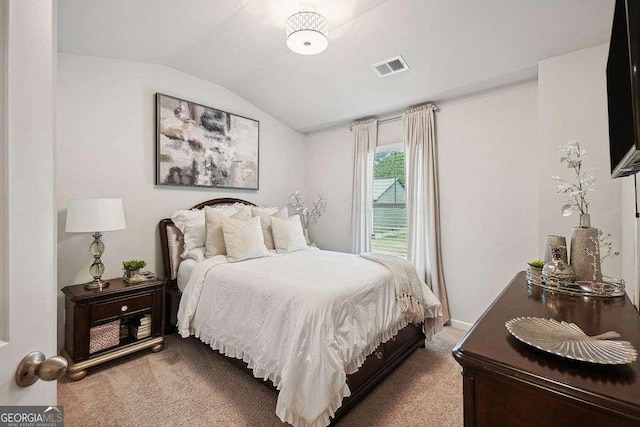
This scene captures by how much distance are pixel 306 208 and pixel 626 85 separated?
3.81 meters

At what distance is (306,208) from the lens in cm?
455

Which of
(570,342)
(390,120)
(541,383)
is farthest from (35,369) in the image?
(390,120)

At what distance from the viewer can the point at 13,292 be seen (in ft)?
1.83

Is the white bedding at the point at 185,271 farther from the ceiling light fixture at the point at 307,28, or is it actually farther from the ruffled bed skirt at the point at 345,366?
the ceiling light fixture at the point at 307,28

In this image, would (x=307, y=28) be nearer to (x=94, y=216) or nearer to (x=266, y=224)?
(x=266, y=224)

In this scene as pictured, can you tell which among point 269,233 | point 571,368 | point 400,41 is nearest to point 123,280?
point 269,233

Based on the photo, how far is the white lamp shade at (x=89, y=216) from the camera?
2.20 meters

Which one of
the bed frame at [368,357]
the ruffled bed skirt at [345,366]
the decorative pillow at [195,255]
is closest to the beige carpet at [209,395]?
the bed frame at [368,357]

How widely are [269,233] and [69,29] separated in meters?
2.45

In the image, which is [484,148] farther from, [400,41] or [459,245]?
[400,41]

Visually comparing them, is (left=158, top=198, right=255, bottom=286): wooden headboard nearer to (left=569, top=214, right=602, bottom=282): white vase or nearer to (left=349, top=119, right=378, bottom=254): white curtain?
(left=349, top=119, right=378, bottom=254): white curtain

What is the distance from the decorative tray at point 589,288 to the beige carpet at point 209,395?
41.7 inches

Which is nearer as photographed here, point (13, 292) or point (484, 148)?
point (13, 292)

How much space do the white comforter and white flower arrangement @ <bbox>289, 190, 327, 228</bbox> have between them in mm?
1895
